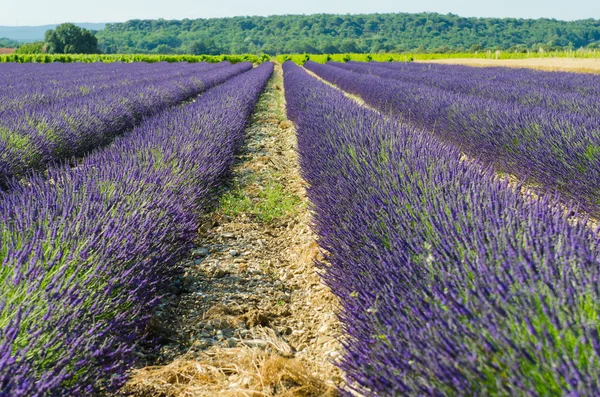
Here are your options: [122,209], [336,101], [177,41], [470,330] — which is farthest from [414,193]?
[177,41]

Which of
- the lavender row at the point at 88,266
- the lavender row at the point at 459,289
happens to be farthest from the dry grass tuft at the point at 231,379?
the lavender row at the point at 459,289

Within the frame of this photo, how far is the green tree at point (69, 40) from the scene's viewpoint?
52.6 metres

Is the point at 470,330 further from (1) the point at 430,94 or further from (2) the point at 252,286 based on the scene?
(1) the point at 430,94

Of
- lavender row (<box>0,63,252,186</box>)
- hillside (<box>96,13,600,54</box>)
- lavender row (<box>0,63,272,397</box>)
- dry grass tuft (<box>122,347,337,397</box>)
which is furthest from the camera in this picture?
hillside (<box>96,13,600,54</box>)

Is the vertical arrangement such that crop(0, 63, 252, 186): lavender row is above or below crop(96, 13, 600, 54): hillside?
below

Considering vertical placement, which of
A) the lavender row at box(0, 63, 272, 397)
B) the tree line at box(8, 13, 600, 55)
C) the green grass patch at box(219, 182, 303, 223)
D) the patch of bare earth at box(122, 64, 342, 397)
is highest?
the tree line at box(8, 13, 600, 55)

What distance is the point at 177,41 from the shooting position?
108125mm

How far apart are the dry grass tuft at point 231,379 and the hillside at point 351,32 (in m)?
85.5

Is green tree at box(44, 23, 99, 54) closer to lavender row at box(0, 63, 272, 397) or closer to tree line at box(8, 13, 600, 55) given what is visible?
tree line at box(8, 13, 600, 55)

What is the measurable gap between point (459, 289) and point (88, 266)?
1360mm

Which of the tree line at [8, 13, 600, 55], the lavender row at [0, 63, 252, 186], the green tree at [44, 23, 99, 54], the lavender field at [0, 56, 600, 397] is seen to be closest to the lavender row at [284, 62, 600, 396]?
the lavender field at [0, 56, 600, 397]

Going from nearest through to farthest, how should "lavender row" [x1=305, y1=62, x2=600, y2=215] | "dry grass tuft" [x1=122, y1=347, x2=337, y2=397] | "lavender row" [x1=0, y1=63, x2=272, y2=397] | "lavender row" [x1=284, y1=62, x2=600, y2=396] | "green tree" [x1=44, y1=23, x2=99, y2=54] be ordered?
"lavender row" [x1=284, y1=62, x2=600, y2=396]
"lavender row" [x1=0, y1=63, x2=272, y2=397]
"dry grass tuft" [x1=122, y1=347, x2=337, y2=397]
"lavender row" [x1=305, y1=62, x2=600, y2=215]
"green tree" [x1=44, y1=23, x2=99, y2=54]

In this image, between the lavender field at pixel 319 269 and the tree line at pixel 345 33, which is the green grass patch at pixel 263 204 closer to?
the lavender field at pixel 319 269

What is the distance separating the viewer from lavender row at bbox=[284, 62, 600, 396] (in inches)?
42.8
